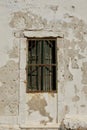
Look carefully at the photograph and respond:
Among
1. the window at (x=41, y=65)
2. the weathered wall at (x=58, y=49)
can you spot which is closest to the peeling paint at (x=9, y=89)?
the weathered wall at (x=58, y=49)

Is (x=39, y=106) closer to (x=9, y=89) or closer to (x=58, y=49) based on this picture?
(x=9, y=89)

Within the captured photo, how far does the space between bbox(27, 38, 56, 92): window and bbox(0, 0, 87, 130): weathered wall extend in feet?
0.71

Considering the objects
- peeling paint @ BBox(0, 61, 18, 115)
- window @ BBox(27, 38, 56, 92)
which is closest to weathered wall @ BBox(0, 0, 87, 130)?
peeling paint @ BBox(0, 61, 18, 115)

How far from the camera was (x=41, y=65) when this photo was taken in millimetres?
9508

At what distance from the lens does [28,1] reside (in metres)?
9.55

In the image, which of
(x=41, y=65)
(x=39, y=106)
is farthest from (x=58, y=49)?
(x=39, y=106)

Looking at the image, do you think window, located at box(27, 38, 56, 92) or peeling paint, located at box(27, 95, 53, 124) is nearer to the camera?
peeling paint, located at box(27, 95, 53, 124)

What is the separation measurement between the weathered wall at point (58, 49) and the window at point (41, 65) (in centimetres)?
22

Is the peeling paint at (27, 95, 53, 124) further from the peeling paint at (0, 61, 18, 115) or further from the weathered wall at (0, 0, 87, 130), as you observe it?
the peeling paint at (0, 61, 18, 115)

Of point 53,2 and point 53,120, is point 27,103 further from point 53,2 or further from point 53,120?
point 53,2

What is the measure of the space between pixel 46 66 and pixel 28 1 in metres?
1.72

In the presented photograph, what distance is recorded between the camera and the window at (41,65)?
9500mm

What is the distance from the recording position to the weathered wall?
930cm

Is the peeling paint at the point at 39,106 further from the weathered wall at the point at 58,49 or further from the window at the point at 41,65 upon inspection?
the window at the point at 41,65
